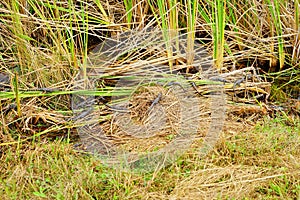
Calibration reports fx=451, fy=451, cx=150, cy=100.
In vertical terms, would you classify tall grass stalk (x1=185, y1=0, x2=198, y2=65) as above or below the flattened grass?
above

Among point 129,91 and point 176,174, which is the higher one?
point 129,91

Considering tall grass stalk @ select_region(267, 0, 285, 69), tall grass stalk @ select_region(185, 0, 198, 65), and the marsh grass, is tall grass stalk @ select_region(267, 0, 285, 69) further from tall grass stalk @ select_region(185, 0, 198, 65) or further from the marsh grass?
tall grass stalk @ select_region(185, 0, 198, 65)

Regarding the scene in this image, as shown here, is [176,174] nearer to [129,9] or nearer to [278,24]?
[129,9]

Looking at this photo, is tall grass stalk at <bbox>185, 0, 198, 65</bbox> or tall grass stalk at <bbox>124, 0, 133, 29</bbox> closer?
tall grass stalk at <bbox>185, 0, 198, 65</bbox>

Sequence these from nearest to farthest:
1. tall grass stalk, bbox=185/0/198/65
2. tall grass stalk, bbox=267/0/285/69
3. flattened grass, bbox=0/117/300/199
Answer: flattened grass, bbox=0/117/300/199 → tall grass stalk, bbox=185/0/198/65 → tall grass stalk, bbox=267/0/285/69

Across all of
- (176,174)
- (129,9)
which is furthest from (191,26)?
(176,174)

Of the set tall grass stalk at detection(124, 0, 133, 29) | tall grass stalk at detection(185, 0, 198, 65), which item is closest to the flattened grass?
tall grass stalk at detection(185, 0, 198, 65)

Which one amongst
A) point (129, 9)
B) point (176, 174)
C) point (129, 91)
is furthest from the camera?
point (129, 9)

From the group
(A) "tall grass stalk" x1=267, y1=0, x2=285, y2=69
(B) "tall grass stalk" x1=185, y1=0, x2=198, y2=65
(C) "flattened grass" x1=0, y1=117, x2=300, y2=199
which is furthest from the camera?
(A) "tall grass stalk" x1=267, y1=0, x2=285, y2=69

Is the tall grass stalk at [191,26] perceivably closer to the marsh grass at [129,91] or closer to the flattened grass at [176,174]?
the marsh grass at [129,91]

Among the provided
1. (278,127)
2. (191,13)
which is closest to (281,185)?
(278,127)

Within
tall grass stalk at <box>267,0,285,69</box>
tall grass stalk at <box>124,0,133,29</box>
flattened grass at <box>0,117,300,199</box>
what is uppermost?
tall grass stalk at <box>124,0,133,29</box>

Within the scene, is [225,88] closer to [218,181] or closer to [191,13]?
[191,13]
